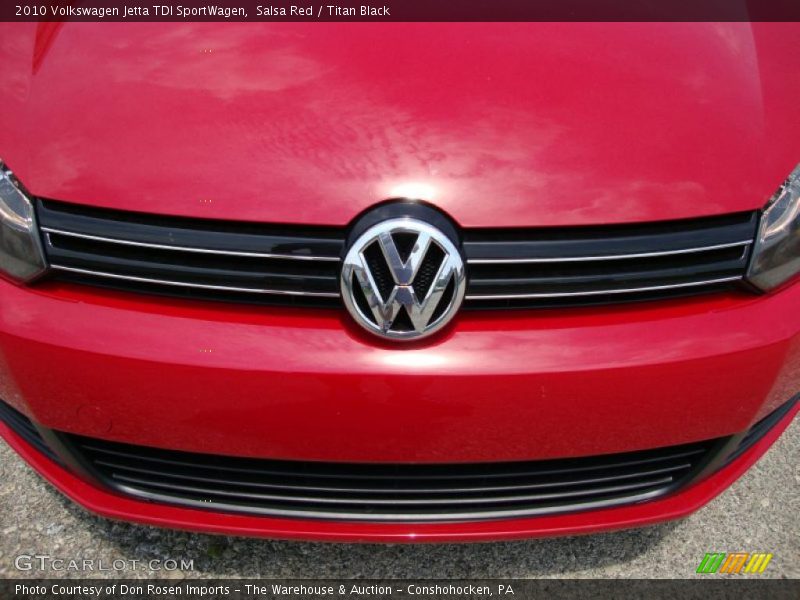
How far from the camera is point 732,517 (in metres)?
2.11

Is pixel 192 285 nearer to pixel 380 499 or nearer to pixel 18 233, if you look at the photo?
pixel 18 233

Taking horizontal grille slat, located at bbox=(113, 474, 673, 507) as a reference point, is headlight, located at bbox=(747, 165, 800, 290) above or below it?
above

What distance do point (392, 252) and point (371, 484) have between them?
0.54 meters

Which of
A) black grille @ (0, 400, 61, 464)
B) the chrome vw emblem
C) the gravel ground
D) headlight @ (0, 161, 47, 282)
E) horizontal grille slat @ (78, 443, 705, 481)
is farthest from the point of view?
the gravel ground

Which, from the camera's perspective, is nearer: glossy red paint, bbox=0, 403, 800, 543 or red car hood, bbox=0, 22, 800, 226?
red car hood, bbox=0, 22, 800, 226

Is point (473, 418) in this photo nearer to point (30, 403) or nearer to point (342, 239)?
point (342, 239)

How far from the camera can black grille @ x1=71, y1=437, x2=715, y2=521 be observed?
5.25 ft

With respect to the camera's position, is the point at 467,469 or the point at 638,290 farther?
the point at 467,469

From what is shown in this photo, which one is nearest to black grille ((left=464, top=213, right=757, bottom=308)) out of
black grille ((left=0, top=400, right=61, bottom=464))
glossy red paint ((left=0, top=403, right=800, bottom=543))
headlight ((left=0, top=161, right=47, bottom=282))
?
glossy red paint ((left=0, top=403, right=800, bottom=543))

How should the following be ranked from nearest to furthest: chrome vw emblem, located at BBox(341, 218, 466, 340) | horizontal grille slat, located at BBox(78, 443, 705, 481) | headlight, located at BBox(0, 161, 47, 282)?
chrome vw emblem, located at BBox(341, 218, 466, 340) → headlight, located at BBox(0, 161, 47, 282) → horizontal grille slat, located at BBox(78, 443, 705, 481)
